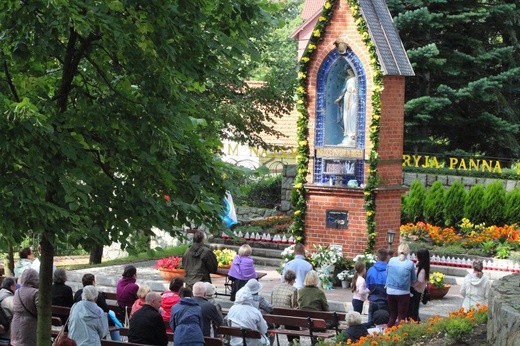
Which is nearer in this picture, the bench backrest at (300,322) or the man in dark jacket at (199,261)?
the bench backrest at (300,322)

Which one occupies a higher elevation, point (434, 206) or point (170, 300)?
point (434, 206)

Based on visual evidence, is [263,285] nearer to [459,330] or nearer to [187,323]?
[187,323]

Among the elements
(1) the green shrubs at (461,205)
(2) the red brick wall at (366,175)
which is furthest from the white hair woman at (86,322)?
(1) the green shrubs at (461,205)

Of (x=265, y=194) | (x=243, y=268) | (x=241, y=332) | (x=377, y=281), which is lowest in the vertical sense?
(x=241, y=332)

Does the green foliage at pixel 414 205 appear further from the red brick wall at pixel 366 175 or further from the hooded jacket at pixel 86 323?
the hooded jacket at pixel 86 323

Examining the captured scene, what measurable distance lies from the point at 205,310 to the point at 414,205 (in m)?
15.9

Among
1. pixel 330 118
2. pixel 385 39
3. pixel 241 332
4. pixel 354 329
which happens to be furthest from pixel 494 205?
pixel 354 329

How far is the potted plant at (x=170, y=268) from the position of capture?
23.3m

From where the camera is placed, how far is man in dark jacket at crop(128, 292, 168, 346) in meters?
13.6

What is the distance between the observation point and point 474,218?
29.4 metres

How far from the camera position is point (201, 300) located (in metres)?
14.6

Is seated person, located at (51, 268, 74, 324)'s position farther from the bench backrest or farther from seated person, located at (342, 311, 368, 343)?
seated person, located at (342, 311, 368, 343)

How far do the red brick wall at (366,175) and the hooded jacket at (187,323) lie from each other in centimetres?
1102

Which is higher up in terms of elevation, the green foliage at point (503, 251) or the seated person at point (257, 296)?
the green foliage at point (503, 251)
